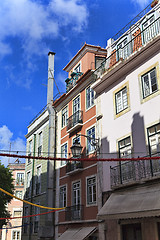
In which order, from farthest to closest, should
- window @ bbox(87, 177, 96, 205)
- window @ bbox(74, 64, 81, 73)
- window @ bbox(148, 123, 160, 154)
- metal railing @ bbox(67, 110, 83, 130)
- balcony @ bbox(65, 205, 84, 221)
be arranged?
window @ bbox(74, 64, 81, 73), metal railing @ bbox(67, 110, 83, 130), balcony @ bbox(65, 205, 84, 221), window @ bbox(87, 177, 96, 205), window @ bbox(148, 123, 160, 154)

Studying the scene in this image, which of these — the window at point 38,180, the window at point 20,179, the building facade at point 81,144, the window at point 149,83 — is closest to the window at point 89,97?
the building facade at point 81,144

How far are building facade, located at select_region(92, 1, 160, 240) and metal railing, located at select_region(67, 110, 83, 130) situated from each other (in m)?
2.70

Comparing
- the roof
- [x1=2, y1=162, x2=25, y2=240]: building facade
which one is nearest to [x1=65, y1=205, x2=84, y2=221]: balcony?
the roof

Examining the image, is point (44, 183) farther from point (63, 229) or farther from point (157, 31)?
point (157, 31)

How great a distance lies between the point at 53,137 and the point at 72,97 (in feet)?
12.0

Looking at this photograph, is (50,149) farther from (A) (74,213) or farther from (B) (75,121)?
(A) (74,213)

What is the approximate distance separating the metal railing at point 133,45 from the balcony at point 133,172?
5.34 metres

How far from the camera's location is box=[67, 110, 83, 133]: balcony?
19.5 meters

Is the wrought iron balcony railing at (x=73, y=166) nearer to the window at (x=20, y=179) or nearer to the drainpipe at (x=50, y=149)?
the drainpipe at (x=50, y=149)

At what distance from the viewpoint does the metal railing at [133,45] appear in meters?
14.2

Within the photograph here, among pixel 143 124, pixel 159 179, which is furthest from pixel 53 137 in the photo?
pixel 159 179

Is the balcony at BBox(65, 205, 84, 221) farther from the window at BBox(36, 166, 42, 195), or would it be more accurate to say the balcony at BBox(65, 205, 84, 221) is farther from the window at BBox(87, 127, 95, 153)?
the window at BBox(36, 166, 42, 195)

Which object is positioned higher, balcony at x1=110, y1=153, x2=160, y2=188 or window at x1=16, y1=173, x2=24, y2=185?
window at x1=16, y1=173, x2=24, y2=185

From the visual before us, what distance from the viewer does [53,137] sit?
76.9 ft
